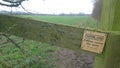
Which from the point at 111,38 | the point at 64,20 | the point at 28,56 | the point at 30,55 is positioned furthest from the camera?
the point at 64,20

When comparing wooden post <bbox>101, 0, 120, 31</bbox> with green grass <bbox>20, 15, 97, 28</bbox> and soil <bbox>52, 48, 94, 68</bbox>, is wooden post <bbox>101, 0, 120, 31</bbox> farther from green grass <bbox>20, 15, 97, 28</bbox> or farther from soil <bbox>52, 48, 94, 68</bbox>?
soil <bbox>52, 48, 94, 68</bbox>

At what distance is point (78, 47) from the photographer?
141 cm

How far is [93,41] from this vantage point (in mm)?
1386

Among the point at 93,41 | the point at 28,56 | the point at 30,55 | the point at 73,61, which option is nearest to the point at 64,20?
the point at 73,61

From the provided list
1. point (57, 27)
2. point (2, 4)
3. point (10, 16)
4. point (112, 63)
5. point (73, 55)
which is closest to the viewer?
point (112, 63)

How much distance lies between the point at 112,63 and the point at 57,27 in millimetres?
359

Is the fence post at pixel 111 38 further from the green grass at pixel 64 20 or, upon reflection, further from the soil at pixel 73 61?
the soil at pixel 73 61

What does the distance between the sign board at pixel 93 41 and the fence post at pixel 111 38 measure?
0.09 ft

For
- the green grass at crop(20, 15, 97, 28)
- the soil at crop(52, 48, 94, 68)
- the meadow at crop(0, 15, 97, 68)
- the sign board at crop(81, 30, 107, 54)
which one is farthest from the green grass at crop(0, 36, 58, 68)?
the sign board at crop(81, 30, 107, 54)

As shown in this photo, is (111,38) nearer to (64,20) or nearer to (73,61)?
(73,61)

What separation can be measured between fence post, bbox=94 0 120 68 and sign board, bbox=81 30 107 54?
27mm

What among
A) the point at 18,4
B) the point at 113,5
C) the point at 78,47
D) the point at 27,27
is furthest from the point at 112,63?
the point at 18,4

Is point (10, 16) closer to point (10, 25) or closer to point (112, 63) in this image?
point (10, 25)

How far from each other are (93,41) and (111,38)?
101 mm
